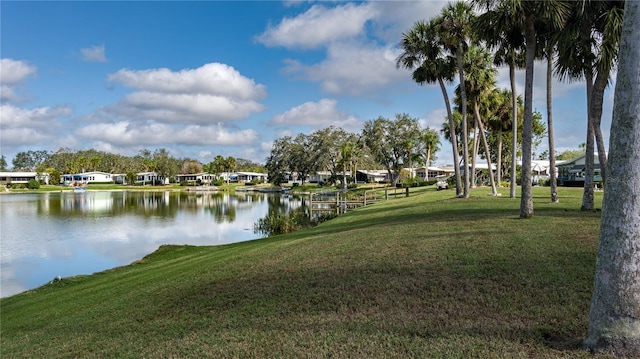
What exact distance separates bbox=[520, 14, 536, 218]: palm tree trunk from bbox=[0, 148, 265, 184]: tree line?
109 m

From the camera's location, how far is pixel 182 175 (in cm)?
13350

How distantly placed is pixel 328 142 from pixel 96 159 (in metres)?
82.6

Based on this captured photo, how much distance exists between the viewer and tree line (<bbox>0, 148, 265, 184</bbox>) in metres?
120

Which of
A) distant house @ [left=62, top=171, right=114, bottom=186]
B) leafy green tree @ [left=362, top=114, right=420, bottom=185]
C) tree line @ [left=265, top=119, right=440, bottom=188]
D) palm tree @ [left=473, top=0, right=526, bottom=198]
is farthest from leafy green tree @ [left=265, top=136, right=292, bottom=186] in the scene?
palm tree @ [left=473, top=0, right=526, bottom=198]

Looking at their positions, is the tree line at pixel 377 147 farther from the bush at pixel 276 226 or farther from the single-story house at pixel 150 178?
the single-story house at pixel 150 178

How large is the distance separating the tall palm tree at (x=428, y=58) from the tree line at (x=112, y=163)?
97.8 metres

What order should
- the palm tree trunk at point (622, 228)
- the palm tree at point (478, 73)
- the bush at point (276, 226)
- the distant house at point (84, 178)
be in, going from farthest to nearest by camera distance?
the distant house at point (84, 178)
the bush at point (276, 226)
the palm tree at point (478, 73)
the palm tree trunk at point (622, 228)

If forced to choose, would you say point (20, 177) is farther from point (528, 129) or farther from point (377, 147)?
point (528, 129)

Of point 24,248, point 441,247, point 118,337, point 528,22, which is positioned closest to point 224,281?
point 118,337

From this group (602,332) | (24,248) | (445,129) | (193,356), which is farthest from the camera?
(445,129)

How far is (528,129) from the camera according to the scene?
14250mm

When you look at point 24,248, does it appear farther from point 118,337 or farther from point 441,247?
point 441,247

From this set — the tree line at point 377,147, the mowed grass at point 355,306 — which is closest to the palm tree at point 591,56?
the mowed grass at point 355,306

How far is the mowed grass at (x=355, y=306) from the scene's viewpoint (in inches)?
198
